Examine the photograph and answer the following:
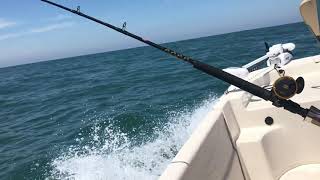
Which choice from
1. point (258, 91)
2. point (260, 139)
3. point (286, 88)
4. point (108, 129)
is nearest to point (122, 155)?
point (108, 129)

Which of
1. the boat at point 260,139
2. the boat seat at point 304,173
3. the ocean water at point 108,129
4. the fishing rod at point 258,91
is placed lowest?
the ocean water at point 108,129

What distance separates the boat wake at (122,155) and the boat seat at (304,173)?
9.77 ft

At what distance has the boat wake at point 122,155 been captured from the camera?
254 inches

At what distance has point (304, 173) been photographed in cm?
320

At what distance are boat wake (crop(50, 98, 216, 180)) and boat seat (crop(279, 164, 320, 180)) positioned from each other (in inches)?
117

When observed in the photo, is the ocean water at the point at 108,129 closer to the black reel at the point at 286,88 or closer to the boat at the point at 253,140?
the boat at the point at 253,140

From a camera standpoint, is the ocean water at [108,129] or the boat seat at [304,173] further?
the ocean water at [108,129]

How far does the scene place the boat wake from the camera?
6.45 m

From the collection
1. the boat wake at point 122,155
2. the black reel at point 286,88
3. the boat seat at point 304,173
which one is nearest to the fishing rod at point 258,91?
the black reel at point 286,88

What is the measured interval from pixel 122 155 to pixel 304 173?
4635 millimetres

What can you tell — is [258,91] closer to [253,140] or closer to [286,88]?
[286,88]

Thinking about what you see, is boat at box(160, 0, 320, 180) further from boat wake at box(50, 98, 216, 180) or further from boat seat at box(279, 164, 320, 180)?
boat wake at box(50, 98, 216, 180)

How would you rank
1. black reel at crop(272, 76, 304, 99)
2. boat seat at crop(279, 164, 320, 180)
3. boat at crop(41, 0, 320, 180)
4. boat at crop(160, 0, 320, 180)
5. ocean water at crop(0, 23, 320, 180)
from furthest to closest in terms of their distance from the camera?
ocean water at crop(0, 23, 320, 180) < boat seat at crop(279, 164, 320, 180) < boat at crop(160, 0, 320, 180) < boat at crop(41, 0, 320, 180) < black reel at crop(272, 76, 304, 99)

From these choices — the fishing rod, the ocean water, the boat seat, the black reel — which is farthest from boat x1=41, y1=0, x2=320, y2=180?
the ocean water
